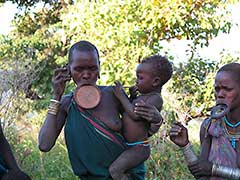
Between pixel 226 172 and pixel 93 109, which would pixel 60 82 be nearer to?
pixel 93 109

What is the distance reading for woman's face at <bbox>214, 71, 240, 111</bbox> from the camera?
2539 mm

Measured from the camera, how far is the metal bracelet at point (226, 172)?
2.45 m

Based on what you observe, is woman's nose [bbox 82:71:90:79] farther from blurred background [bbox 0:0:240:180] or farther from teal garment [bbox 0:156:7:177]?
blurred background [bbox 0:0:240:180]

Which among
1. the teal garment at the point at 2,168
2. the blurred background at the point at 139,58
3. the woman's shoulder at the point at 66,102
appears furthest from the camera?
the blurred background at the point at 139,58

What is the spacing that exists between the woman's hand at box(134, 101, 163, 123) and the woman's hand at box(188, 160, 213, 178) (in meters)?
0.30

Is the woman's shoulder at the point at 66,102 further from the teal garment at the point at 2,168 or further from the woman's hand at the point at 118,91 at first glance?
the teal garment at the point at 2,168

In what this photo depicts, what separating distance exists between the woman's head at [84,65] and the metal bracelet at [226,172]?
0.75 metres

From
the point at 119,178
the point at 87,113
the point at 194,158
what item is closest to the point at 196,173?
the point at 194,158

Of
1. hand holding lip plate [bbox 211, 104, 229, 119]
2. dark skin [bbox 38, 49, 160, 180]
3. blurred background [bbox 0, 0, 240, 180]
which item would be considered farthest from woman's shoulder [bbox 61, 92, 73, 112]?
blurred background [bbox 0, 0, 240, 180]

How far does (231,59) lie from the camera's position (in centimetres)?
850

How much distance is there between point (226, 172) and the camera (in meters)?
2.47

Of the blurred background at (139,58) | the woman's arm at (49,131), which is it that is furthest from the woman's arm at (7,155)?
the blurred background at (139,58)

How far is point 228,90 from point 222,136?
0.23 m

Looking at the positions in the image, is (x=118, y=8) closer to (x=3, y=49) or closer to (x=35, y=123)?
(x=35, y=123)
